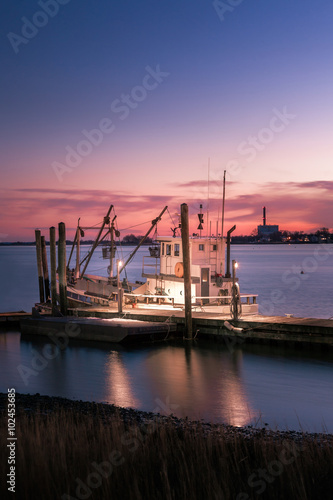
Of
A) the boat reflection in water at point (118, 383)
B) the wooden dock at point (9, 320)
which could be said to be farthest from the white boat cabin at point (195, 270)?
the wooden dock at point (9, 320)

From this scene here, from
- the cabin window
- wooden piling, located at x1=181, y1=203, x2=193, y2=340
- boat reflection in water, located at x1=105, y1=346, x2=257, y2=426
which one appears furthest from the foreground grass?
the cabin window

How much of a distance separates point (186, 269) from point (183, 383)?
267 inches

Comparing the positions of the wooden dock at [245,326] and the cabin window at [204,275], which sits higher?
the cabin window at [204,275]

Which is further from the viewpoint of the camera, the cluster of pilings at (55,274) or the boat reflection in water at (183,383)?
the cluster of pilings at (55,274)

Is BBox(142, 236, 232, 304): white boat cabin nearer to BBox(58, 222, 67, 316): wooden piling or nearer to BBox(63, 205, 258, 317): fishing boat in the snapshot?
BBox(63, 205, 258, 317): fishing boat

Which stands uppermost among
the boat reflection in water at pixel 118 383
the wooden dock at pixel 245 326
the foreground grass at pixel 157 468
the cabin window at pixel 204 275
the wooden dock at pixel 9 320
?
the cabin window at pixel 204 275

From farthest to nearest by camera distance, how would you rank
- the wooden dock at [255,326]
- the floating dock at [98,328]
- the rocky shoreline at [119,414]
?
the floating dock at [98,328] < the wooden dock at [255,326] < the rocky shoreline at [119,414]

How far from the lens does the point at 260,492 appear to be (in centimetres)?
728

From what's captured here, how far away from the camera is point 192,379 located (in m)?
20.8

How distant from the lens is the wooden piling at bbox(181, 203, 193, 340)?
1007 inches

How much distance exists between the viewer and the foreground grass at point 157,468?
23.7ft

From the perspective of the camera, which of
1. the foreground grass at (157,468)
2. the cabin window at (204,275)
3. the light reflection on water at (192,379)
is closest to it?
the foreground grass at (157,468)

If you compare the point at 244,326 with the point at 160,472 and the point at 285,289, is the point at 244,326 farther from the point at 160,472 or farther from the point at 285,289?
the point at 285,289

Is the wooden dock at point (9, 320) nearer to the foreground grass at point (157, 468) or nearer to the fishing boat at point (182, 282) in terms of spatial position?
the fishing boat at point (182, 282)
